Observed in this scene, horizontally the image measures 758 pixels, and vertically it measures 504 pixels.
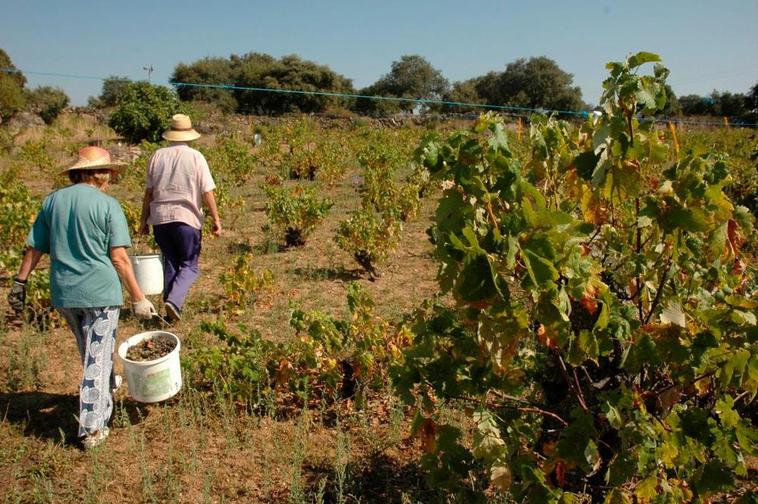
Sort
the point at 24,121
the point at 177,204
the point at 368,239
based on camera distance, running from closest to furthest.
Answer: the point at 177,204
the point at 368,239
the point at 24,121

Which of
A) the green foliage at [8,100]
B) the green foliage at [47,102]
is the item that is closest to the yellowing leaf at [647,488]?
the green foliage at [8,100]

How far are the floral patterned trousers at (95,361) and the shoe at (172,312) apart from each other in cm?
130

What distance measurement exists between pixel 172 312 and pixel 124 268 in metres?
1.44

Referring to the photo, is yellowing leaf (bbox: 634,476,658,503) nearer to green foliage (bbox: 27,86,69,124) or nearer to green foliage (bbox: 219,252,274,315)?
green foliage (bbox: 219,252,274,315)

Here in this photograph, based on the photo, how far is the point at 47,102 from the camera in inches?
1104

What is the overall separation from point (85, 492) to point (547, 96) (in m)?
49.3

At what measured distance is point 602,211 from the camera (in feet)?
6.52

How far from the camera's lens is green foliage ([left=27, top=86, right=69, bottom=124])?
25.3 meters

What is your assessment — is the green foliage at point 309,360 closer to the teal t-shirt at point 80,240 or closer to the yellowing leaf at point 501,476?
the teal t-shirt at point 80,240

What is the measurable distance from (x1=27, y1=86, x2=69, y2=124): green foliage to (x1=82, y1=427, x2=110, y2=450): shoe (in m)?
26.4

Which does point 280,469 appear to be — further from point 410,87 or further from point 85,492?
point 410,87

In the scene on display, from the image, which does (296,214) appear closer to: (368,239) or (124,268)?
(368,239)

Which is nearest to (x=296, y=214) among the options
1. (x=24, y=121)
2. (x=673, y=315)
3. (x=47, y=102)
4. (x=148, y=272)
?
(x=148, y=272)

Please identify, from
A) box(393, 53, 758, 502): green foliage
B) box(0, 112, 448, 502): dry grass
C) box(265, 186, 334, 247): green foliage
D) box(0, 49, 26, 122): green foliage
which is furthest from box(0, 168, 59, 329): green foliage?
box(0, 49, 26, 122): green foliage
